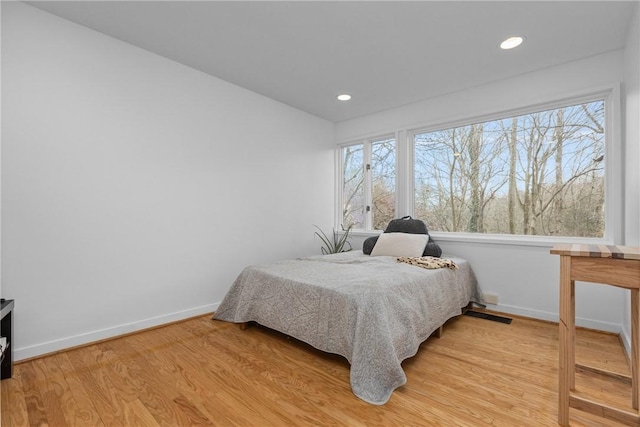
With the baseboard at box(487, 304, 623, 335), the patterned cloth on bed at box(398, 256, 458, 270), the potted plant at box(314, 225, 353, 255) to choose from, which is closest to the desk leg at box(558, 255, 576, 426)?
the patterned cloth on bed at box(398, 256, 458, 270)

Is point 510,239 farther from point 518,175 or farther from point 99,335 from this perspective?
point 99,335

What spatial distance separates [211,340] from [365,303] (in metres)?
1.33

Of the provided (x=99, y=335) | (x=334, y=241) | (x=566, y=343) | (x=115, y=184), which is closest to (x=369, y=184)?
(x=334, y=241)

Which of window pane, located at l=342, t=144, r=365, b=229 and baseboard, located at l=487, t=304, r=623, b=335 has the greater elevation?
window pane, located at l=342, t=144, r=365, b=229

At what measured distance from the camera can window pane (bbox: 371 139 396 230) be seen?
163 inches

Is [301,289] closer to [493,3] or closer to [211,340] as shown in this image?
[211,340]

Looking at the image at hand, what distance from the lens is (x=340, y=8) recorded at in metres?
2.10

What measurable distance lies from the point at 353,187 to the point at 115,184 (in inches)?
119

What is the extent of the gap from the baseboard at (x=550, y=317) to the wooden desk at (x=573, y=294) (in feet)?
4.33

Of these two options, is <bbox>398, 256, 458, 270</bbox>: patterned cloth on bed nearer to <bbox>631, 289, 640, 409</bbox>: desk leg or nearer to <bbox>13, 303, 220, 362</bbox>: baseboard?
<bbox>631, 289, 640, 409</bbox>: desk leg

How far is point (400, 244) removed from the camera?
328 centimetres

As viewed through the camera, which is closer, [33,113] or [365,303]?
[365,303]

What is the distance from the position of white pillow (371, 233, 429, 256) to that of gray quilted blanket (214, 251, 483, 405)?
308 mm

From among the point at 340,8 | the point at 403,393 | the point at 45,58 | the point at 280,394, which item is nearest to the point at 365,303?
the point at 403,393
